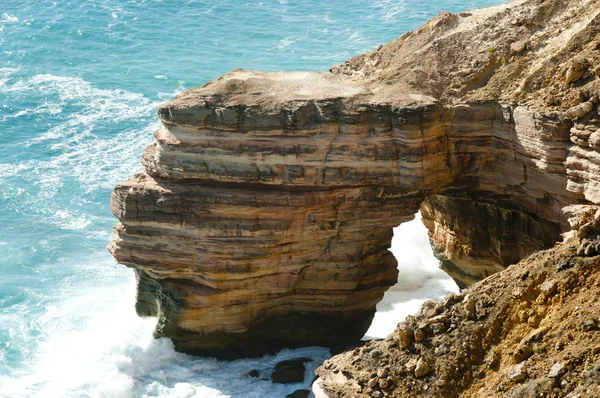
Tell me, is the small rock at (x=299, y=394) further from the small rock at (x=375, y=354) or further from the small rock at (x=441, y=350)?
the small rock at (x=441, y=350)

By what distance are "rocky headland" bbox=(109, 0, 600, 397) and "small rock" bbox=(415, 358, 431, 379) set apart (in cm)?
575

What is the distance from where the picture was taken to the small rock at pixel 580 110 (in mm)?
23578

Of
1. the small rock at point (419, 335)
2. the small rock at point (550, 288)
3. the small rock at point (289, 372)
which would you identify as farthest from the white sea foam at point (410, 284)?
the small rock at point (550, 288)

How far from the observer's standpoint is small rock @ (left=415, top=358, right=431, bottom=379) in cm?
1973

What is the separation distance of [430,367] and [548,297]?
9.06ft

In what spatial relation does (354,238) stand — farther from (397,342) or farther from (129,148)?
(129,148)

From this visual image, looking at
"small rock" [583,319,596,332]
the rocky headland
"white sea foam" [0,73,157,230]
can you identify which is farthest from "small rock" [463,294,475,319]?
"white sea foam" [0,73,157,230]

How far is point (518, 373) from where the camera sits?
18.3 meters

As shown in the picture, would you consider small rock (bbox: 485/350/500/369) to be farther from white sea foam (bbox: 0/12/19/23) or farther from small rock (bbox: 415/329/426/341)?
white sea foam (bbox: 0/12/19/23)

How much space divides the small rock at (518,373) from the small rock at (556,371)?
2.22ft

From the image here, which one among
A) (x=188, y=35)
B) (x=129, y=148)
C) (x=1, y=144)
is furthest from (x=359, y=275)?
(x=188, y=35)

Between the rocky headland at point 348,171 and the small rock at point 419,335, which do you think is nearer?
the small rock at point 419,335

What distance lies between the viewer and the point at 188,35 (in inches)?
2383

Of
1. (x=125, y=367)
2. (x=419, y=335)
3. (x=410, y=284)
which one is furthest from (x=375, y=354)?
(x=410, y=284)
